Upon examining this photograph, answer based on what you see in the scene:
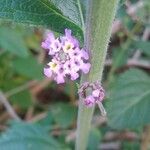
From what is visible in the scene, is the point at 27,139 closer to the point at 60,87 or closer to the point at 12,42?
the point at 12,42

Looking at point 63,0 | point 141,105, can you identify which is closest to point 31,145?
point 141,105

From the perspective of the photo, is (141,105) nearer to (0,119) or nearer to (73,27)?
(73,27)

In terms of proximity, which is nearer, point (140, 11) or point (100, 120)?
point (140, 11)

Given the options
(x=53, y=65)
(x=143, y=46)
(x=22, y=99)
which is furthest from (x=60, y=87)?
(x=53, y=65)

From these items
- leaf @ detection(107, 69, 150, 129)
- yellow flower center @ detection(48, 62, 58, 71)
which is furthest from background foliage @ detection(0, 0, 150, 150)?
yellow flower center @ detection(48, 62, 58, 71)

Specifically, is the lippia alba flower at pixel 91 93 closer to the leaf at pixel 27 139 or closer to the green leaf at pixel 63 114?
the leaf at pixel 27 139

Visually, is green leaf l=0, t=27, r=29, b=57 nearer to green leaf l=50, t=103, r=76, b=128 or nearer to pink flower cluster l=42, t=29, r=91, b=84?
green leaf l=50, t=103, r=76, b=128
